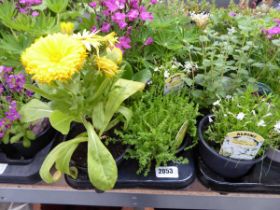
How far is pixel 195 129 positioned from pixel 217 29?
45 centimetres

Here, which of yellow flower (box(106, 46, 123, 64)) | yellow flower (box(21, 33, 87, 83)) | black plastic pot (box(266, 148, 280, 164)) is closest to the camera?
yellow flower (box(21, 33, 87, 83))

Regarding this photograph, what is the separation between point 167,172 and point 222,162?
14cm

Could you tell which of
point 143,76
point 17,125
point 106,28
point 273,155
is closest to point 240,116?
point 273,155

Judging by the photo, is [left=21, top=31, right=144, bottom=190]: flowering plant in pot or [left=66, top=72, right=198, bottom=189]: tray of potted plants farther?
[left=66, top=72, right=198, bottom=189]: tray of potted plants

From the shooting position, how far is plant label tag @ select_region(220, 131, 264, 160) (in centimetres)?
63

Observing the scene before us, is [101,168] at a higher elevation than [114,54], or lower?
lower

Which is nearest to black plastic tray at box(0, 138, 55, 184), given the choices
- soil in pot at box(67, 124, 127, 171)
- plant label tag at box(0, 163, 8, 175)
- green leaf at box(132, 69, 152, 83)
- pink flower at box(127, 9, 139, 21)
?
plant label tag at box(0, 163, 8, 175)

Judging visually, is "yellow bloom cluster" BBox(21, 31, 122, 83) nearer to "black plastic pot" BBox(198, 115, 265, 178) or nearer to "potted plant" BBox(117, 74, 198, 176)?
"potted plant" BBox(117, 74, 198, 176)

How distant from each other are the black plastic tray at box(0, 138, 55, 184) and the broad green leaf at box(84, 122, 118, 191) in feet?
0.63

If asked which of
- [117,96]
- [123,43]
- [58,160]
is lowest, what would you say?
[58,160]

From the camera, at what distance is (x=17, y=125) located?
71cm

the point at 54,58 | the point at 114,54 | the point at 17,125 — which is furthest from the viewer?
the point at 17,125

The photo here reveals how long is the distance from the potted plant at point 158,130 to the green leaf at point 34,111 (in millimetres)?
187

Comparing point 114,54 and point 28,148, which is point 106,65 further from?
point 28,148
